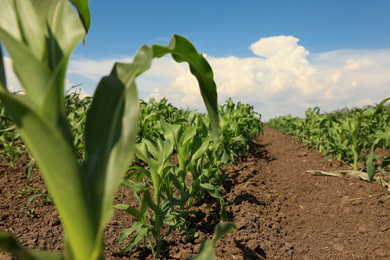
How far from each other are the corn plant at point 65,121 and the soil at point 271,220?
1.24 m

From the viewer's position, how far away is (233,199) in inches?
110

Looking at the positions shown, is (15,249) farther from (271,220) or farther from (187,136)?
(271,220)

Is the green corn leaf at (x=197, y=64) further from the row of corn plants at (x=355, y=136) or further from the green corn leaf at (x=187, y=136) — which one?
the row of corn plants at (x=355, y=136)

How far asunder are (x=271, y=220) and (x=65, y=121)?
2.43 m

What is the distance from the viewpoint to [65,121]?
0.71 metres

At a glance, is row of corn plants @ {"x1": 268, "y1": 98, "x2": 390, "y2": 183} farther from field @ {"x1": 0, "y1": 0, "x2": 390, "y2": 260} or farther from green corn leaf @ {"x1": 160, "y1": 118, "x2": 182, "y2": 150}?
green corn leaf @ {"x1": 160, "y1": 118, "x2": 182, "y2": 150}

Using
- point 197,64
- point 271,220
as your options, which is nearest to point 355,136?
point 271,220

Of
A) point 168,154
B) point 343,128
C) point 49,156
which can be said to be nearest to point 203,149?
point 168,154

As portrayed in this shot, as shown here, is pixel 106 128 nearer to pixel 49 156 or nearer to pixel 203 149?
pixel 49 156

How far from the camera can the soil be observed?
1.98 m

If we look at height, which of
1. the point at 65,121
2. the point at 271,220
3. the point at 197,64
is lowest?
the point at 271,220

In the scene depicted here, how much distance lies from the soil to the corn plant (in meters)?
1.24

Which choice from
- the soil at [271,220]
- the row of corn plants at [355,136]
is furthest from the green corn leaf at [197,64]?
the row of corn plants at [355,136]

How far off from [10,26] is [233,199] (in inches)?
95.0
